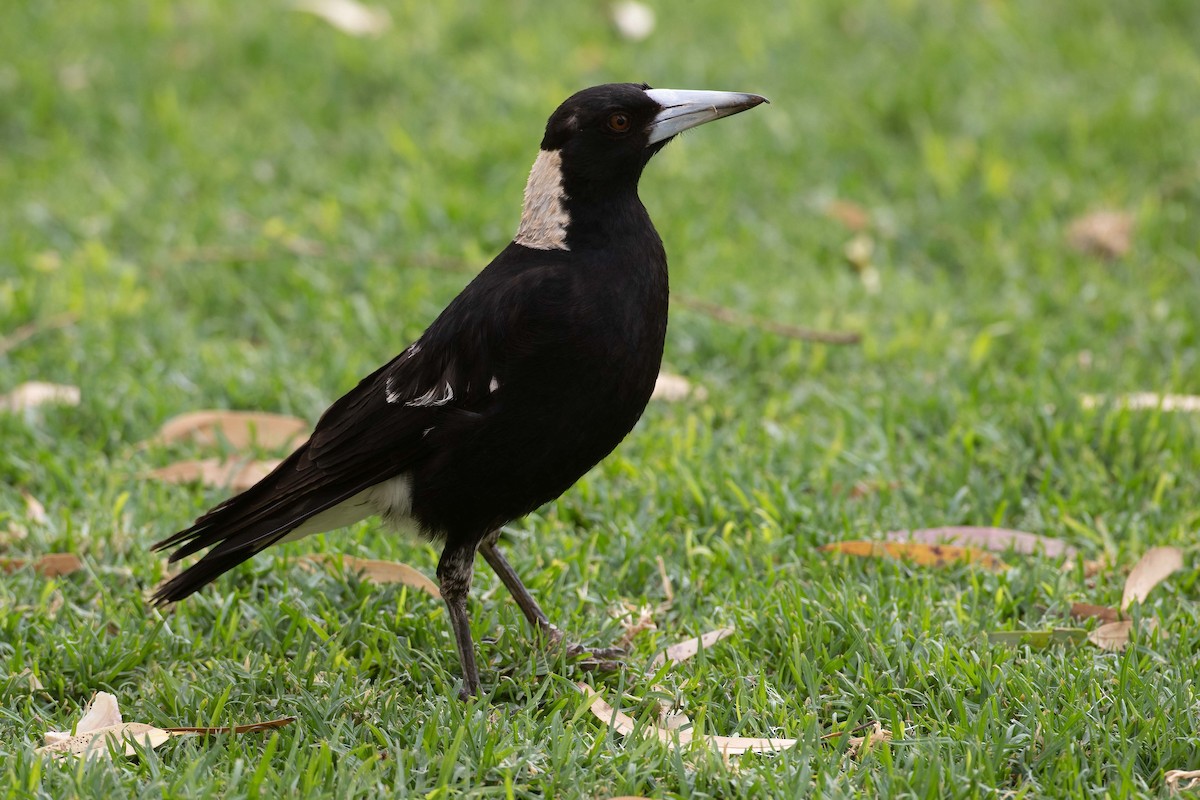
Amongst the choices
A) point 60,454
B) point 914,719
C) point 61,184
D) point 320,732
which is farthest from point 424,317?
point 914,719

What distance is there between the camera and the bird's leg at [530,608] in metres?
3.22

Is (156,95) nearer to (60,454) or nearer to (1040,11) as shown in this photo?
(60,454)

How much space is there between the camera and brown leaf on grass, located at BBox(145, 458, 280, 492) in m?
4.10

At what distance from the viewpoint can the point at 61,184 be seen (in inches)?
232

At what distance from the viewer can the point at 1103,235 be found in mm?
5520

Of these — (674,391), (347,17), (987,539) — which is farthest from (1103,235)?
(347,17)

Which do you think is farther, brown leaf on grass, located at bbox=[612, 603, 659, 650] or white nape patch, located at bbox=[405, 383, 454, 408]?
brown leaf on grass, located at bbox=[612, 603, 659, 650]

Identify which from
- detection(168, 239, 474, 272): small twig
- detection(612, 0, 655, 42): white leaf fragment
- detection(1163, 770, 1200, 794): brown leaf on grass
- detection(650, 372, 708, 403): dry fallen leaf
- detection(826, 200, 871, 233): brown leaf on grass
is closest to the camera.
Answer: detection(1163, 770, 1200, 794): brown leaf on grass

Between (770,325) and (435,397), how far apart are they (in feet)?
6.86

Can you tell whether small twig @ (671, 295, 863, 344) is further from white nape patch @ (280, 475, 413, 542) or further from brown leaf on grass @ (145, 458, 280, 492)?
white nape patch @ (280, 475, 413, 542)

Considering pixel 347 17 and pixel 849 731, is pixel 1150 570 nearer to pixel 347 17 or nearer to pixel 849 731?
pixel 849 731

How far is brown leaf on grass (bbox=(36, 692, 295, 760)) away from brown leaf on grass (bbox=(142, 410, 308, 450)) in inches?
56.3

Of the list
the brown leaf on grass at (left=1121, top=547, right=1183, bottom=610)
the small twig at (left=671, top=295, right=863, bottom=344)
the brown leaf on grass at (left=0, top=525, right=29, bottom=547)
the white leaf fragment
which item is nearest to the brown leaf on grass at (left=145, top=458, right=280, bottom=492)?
the brown leaf on grass at (left=0, top=525, right=29, bottom=547)

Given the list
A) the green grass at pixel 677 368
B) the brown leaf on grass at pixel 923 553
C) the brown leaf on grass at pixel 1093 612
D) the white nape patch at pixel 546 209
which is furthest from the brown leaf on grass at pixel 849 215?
the white nape patch at pixel 546 209
